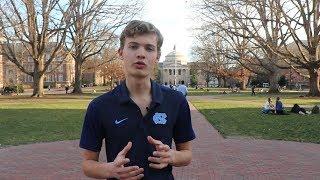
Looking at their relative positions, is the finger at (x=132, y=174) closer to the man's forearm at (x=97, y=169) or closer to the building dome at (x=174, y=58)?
the man's forearm at (x=97, y=169)

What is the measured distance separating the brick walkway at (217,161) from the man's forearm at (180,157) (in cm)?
582

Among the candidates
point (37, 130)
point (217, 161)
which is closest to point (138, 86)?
point (217, 161)

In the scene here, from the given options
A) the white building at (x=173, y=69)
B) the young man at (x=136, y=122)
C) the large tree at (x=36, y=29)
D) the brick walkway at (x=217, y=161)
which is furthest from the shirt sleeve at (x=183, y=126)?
the white building at (x=173, y=69)

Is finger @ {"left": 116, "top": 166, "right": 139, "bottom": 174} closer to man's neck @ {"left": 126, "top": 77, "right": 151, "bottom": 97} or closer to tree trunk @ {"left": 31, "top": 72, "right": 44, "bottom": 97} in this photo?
man's neck @ {"left": 126, "top": 77, "right": 151, "bottom": 97}

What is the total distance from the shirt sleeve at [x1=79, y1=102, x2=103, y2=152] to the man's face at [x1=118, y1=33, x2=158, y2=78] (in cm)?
33

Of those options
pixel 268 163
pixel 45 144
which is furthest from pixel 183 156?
pixel 45 144

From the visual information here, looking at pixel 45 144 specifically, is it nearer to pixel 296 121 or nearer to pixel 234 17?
pixel 296 121

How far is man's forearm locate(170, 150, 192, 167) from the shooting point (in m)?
2.73

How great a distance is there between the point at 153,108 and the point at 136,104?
0.11 m

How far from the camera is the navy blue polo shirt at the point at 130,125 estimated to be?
2.68 meters

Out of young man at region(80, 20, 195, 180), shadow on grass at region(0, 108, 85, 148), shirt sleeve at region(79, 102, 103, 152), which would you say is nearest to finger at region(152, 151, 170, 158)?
young man at region(80, 20, 195, 180)

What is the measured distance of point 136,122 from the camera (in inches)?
106

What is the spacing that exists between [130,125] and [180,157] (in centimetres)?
38

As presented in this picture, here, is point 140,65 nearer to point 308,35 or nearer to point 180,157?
point 180,157
